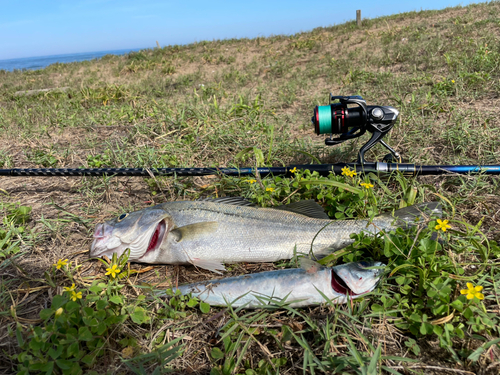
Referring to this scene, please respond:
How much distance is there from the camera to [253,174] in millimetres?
3246

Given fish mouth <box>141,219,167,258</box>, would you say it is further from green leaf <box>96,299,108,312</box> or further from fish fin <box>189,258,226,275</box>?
green leaf <box>96,299,108,312</box>

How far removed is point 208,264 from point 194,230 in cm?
30

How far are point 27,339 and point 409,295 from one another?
2.40 meters

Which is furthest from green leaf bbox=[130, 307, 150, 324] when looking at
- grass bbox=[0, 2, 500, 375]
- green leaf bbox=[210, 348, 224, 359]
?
green leaf bbox=[210, 348, 224, 359]

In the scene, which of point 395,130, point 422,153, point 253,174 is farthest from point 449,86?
point 253,174

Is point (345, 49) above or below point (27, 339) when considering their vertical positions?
above

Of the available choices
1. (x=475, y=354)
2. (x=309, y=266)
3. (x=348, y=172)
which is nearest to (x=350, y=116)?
(x=348, y=172)

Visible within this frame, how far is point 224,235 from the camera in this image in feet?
8.27

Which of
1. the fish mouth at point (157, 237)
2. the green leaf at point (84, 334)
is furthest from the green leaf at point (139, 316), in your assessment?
the fish mouth at point (157, 237)

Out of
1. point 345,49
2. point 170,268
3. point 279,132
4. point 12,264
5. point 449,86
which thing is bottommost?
point 170,268

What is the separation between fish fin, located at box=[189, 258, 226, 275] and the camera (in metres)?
2.43

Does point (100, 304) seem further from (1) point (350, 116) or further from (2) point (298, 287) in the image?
(1) point (350, 116)

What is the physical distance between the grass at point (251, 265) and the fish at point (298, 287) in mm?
72

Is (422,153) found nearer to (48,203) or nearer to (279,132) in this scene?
(279,132)
